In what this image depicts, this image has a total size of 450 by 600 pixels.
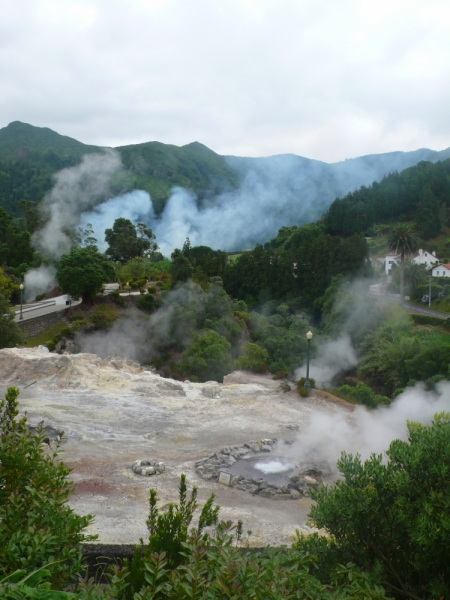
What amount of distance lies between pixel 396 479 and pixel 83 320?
25.2 metres

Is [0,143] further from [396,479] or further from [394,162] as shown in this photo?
[396,479]

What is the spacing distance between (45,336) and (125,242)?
66.3 ft

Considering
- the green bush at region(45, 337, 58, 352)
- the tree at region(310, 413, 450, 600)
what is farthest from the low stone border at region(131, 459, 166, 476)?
the green bush at region(45, 337, 58, 352)

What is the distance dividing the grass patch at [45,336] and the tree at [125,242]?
730 inches

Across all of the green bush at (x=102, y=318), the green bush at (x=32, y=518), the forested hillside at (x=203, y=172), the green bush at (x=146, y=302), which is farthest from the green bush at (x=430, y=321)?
the forested hillside at (x=203, y=172)

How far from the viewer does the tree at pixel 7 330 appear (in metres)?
21.5

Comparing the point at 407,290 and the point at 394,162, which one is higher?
the point at 394,162

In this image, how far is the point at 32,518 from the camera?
400 centimetres

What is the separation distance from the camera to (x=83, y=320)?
2802 cm

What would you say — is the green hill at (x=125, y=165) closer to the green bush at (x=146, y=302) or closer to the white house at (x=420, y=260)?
the white house at (x=420, y=260)

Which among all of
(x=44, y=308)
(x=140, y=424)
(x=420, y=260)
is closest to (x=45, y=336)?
(x=44, y=308)

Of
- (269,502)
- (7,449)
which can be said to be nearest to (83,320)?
(269,502)

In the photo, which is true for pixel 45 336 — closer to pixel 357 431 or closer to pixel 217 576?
pixel 357 431

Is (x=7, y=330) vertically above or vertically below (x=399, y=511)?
below
